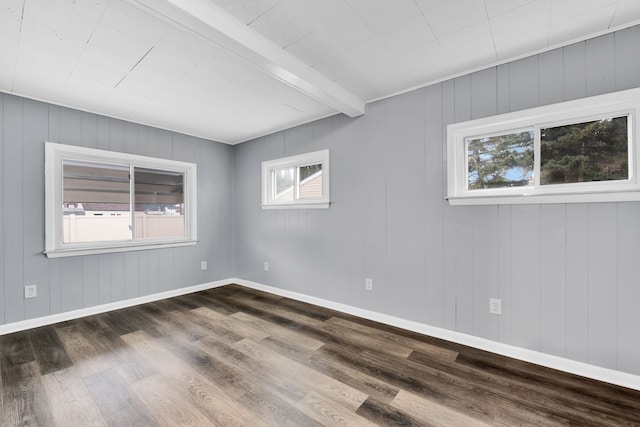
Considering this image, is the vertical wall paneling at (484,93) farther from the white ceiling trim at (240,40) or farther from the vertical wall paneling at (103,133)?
the vertical wall paneling at (103,133)

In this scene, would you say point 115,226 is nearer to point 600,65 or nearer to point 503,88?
point 503,88

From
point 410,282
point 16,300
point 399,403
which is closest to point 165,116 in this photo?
point 16,300

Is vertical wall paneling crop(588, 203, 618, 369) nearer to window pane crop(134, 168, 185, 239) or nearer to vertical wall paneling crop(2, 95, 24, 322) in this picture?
window pane crop(134, 168, 185, 239)

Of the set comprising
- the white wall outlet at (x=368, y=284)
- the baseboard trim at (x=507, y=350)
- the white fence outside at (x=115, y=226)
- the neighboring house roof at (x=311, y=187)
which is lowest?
the baseboard trim at (x=507, y=350)

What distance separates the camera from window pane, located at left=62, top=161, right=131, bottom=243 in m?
3.13

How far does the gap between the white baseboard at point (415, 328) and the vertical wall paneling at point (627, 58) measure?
1.94 meters

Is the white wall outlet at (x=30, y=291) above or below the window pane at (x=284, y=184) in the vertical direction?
below

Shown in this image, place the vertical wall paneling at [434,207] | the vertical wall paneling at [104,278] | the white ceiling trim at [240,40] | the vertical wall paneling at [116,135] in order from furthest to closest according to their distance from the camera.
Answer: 1. the vertical wall paneling at [116,135]
2. the vertical wall paneling at [104,278]
3. the vertical wall paneling at [434,207]
4. the white ceiling trim at [240,40]

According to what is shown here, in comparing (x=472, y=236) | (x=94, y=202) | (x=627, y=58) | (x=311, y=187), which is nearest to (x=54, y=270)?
(x=94, y=202)

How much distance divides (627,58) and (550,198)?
0.99 m

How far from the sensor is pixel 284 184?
4066 millimetres

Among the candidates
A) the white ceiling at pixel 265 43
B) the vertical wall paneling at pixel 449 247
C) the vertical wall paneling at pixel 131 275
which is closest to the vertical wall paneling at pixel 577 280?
the vertical wall paneling at pixel 449 247

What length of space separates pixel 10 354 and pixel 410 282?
3498mm

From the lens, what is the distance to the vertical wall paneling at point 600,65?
1.86 m
